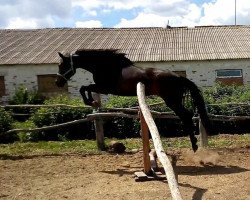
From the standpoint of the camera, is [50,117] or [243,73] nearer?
[50,117]

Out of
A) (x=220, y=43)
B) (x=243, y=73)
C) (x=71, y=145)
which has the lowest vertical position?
(x=71, y=145)

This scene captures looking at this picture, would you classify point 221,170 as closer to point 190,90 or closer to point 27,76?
point 190,90

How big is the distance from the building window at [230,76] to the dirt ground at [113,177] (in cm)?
1197

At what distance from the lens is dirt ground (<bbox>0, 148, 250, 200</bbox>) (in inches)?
210

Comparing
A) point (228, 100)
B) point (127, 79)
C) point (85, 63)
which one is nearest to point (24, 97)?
point (228, 100)

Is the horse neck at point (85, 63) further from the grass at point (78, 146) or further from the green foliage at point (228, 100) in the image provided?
the green foliage at point (228, 100)

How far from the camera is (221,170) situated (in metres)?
6.70

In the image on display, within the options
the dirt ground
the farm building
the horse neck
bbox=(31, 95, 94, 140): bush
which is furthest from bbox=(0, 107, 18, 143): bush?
the farm building

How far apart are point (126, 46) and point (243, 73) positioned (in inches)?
256

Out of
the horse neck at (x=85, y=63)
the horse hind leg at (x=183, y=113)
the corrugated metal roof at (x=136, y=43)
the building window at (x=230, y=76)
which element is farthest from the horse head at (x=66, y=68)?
the building window at (x=230, y=76)

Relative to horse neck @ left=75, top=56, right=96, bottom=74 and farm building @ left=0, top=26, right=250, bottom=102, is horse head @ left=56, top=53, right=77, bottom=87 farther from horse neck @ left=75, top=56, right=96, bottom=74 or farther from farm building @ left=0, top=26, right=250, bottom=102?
farm building @ left=0, top=26, right=250, bottom=102

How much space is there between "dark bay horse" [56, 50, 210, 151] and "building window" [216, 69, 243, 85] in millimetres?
13506

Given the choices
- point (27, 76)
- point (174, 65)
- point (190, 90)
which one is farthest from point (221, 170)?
point (27, 76)

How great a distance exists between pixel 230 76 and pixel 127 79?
47.8ft
